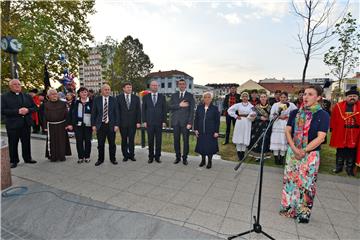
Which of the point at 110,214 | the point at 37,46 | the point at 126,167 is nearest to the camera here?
the point at 110,214

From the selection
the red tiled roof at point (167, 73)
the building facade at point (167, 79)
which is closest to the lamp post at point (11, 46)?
the building facade at point (167, 79)

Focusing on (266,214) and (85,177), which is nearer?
(266,214)

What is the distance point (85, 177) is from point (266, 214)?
3448mm

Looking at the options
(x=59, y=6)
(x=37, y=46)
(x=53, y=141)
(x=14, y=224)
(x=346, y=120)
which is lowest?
(x=14, y=224)

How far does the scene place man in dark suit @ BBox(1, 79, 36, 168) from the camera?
454cm

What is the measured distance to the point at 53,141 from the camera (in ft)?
16.8

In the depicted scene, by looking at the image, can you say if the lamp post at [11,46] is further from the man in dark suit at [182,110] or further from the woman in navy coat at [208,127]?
the woman in navy coat at [208,127]

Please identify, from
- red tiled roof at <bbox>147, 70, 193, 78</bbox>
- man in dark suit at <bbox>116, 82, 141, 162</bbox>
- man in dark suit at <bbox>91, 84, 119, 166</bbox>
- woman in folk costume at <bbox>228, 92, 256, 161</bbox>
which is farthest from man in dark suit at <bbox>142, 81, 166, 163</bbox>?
red tiled roof at <bbox>147, 70, 193, 78</bbox>

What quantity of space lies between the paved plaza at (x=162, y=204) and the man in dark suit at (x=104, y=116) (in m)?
0.77

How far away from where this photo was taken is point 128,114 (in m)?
5.11

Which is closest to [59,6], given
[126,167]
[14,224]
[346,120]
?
[126,167]

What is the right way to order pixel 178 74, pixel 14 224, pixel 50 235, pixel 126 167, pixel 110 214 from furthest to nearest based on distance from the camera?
pixel 178 74 → pixel 126 167 → pixel 110 214 → pixel 14 224 → pixel 50 235

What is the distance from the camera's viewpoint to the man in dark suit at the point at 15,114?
4543 millimetres

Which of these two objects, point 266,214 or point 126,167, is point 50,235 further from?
point 266,214
